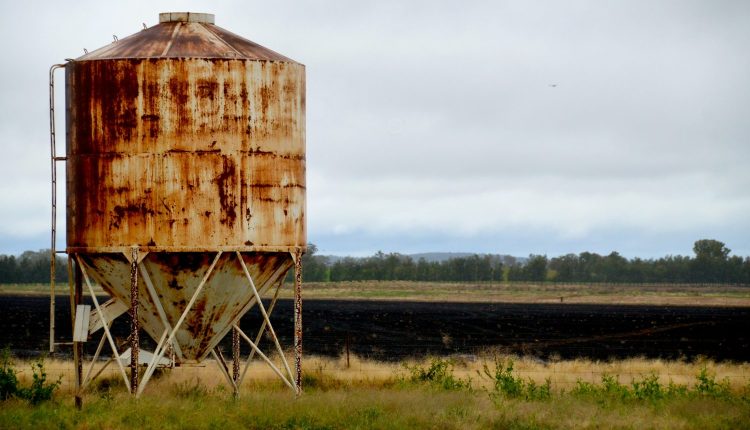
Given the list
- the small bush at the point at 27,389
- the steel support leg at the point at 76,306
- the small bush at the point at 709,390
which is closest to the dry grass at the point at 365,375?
the small bush at the point at 27,389

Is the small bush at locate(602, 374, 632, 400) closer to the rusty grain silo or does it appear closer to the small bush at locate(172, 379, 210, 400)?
the rusty grain silo

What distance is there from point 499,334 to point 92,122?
45.6 m

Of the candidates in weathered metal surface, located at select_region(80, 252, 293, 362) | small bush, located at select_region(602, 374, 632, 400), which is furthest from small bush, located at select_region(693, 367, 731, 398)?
weathered metal surface, located at select_region(80, 252, 293, 362)

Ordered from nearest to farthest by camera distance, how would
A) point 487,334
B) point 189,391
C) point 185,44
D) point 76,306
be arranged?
point 185,44
point 76,306
point 189,391
point 487,334

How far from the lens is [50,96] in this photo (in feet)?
67.6

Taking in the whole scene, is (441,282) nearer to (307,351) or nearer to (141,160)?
(307,351)

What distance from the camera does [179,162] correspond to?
63.9ft

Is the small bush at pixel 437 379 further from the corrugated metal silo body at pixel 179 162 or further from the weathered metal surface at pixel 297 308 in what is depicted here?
the corrugated metal silo body at pixel 179 162

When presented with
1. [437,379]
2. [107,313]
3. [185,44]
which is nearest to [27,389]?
[107,313]

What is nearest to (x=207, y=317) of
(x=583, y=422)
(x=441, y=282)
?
(x=583, y=422)

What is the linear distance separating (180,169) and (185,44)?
2.61 metres

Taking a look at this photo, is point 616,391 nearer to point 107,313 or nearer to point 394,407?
point 394,407

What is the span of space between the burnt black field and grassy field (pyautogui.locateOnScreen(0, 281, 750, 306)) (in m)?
41.7

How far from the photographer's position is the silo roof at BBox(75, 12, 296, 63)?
1991 centimetres
